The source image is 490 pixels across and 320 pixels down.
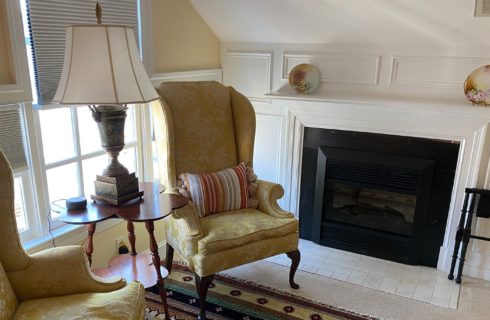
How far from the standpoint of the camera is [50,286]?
163cm

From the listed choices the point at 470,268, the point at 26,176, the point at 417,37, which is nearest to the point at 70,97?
the point at 26,176

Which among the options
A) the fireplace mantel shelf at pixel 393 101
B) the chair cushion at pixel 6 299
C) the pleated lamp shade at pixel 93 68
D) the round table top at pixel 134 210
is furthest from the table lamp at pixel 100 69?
the fireplace mantel shelf at pixel 393 101

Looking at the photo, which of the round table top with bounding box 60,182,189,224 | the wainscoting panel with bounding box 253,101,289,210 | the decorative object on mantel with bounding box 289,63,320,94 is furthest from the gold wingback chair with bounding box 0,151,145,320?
the decorative object on mantel with bounding box 289,63,320,94

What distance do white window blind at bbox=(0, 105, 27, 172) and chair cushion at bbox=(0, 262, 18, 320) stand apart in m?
0.68

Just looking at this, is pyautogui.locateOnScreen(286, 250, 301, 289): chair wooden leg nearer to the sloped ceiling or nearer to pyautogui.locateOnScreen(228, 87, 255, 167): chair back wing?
pyautogui.locateOnScreen(228, 87, 255, 167): chair back wing

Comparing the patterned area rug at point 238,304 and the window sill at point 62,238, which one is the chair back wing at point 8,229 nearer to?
the window sill at point 62,238

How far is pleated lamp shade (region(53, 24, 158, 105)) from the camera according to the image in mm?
1701

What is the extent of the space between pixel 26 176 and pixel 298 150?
1962 millimetres

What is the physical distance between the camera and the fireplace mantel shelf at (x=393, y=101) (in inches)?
99.9

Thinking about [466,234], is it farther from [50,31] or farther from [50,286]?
[50,31]

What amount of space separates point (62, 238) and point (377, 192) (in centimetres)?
228

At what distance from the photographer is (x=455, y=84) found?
8.89 ft

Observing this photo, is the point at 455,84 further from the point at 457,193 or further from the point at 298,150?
the point at 298,150

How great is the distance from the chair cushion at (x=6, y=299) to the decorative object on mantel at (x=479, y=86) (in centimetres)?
277
